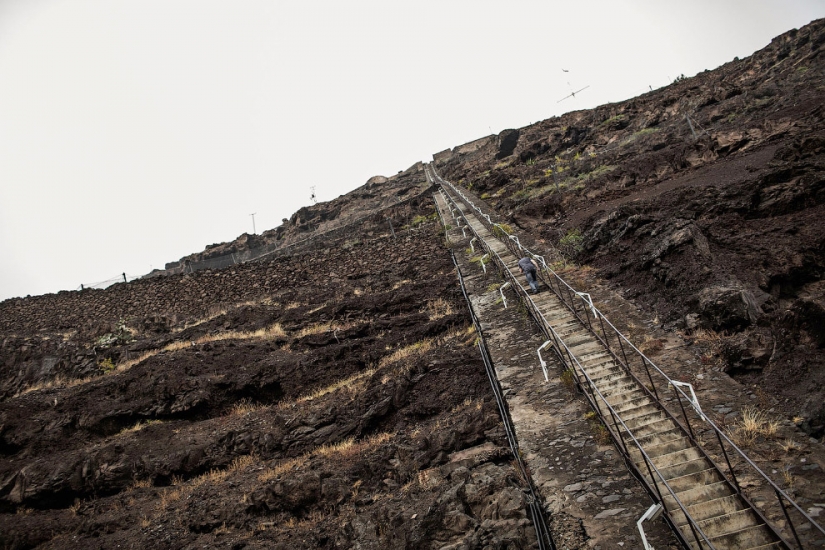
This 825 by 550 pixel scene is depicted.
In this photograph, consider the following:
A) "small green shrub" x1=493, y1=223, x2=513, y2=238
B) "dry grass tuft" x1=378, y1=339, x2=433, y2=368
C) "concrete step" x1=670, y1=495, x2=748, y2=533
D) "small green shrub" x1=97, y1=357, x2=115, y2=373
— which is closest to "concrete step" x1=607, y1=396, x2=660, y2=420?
"concrete step" x1=670, y1=495, x2=748, y2=533

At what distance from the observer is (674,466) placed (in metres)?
7.43

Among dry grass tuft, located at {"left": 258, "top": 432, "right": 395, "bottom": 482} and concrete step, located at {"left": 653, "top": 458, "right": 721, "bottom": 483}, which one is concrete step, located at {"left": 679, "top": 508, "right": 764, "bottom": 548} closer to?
concrete step, located at {"left": 653, "top": 458, "right": 721, "bottom": 483}

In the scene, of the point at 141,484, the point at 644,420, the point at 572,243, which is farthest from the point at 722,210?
the point at 141,484

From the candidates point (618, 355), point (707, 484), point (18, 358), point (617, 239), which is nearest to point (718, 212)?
point (617, 239)

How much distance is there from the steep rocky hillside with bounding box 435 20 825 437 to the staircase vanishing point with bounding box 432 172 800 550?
1.62 metres

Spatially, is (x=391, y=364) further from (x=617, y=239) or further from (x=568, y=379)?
(x=617, y=239)

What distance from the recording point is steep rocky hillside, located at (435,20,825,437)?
9.16 m

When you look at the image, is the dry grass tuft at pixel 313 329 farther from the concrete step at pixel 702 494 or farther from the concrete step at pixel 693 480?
the concrete step at pixel 702 494

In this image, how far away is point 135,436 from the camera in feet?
41.4

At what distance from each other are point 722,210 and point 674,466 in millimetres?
10764

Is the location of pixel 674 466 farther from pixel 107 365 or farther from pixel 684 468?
pixel 107 365

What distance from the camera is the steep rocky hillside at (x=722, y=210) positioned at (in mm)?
9156

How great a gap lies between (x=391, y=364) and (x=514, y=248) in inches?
317

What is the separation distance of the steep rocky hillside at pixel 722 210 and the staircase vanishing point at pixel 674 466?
1.62 meters
